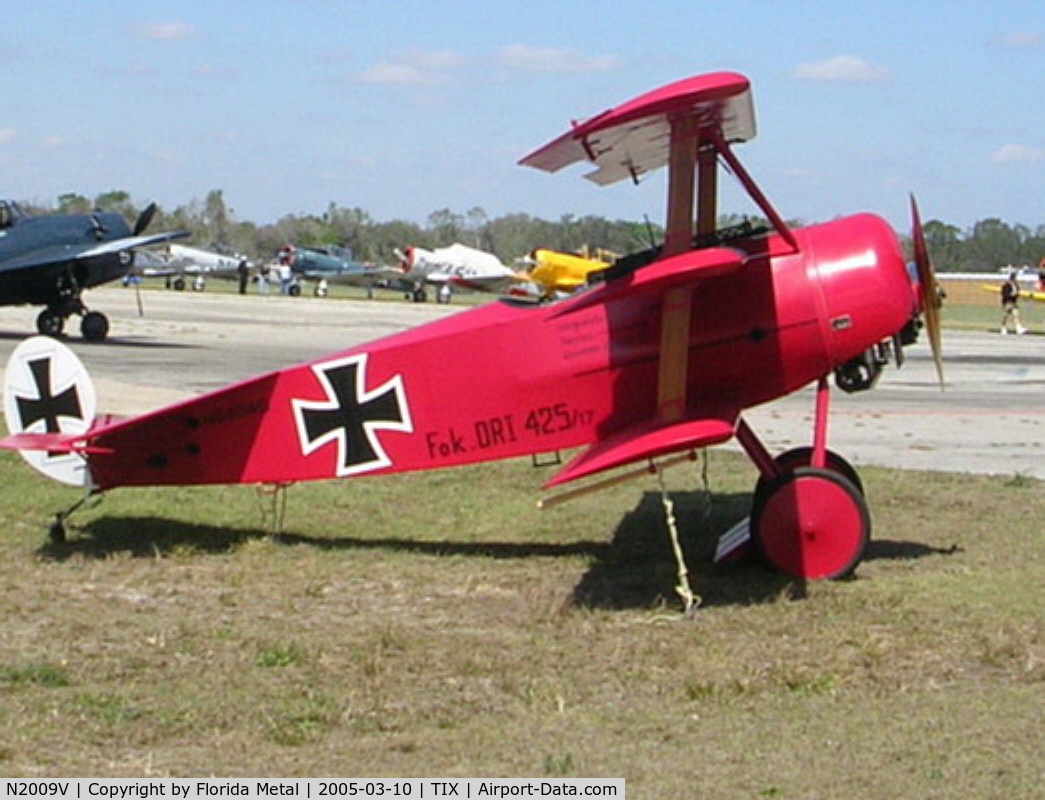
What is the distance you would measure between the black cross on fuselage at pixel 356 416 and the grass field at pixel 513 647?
26.3 inches

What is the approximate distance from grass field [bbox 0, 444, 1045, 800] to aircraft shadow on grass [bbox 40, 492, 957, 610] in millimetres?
30

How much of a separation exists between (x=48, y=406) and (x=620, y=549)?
12.0ft

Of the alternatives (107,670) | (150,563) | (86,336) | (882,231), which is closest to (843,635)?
(882,231)

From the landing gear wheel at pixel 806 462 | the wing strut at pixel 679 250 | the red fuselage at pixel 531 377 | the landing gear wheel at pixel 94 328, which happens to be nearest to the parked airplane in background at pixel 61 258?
the landing gear wheel at pixel 94 328

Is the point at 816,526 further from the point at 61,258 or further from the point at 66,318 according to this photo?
the point at 66,318

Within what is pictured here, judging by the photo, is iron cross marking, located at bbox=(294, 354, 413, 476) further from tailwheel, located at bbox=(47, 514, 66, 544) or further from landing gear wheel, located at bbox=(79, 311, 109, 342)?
landing gear wheel, located at bbox=(79, 311, 109, 342)

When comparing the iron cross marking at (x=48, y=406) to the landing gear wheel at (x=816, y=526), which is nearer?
the landing gear wheel at (x=816, y=526)

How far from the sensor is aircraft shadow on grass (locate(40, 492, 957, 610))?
873 centimetres

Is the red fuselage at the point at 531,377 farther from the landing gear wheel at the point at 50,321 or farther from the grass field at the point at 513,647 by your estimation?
the landing gear wheel at the point at 50,321

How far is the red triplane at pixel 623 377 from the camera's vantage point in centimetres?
→ 869

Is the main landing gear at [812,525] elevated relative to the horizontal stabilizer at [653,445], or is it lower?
lower

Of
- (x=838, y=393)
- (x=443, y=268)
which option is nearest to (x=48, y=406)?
(x=838, y=393)

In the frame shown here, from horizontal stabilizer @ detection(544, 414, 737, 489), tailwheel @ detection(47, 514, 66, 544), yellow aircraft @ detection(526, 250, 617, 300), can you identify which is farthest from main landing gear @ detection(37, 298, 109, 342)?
horizontal stabilizer @ detection(544, 414, 737, 489)

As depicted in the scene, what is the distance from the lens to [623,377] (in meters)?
9.20
